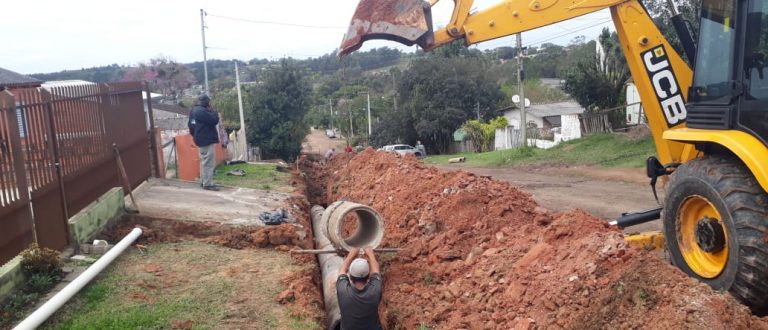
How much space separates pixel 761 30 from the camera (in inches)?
193

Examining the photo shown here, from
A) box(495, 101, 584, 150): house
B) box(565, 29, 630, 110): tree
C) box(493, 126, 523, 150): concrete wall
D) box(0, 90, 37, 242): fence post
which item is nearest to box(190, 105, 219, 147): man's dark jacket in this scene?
box(0, 90, 37, 242): fence post

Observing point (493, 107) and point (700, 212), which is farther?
point (493, 107)

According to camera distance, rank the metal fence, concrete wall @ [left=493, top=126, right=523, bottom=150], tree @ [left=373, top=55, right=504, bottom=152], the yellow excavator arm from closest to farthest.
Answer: the metal fence → the yellow excavator arm → concrete wall @ [left=493, top=126, right=523, bottom=150] → tree @ [left=373, top=55, right=504, bottom=152]

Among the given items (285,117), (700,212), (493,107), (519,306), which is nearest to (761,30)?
(700,212)

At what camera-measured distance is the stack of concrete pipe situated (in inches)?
297

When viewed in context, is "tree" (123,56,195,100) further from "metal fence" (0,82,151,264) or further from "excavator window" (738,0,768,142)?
"excavator window" (738,0,768,142)

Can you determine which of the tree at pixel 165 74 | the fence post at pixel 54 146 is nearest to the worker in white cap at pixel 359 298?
the fence post at pixel 54 146

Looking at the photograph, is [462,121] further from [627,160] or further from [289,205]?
[289,205]

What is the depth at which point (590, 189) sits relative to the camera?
1442 centimetres

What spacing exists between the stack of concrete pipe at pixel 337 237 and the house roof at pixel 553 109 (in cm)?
3702

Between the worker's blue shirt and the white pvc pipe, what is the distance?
2.42 meters

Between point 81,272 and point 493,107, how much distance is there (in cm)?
4133

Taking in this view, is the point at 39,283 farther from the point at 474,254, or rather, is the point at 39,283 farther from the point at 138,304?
the point at 474,254

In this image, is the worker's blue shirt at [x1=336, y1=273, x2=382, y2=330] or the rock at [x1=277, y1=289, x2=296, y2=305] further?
the rock at [x1=277, y1=289, x2=296, y2=305]
